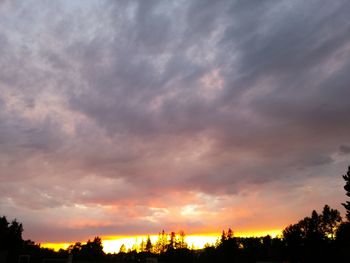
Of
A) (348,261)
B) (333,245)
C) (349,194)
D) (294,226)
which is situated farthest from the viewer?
(294,226)

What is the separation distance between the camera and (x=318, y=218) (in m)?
169

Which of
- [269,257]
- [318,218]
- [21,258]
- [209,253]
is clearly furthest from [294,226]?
[21,258]

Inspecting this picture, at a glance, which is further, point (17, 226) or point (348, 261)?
point (17, 226)

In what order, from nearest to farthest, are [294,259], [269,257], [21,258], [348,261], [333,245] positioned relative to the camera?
[21,258], [348,261], [333,245], [294,259], [269,257]

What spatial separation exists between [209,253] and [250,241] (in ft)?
70.0

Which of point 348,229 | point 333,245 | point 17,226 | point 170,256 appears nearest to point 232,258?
point 170,256

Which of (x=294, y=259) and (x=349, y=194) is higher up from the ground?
(x=349, y=194)

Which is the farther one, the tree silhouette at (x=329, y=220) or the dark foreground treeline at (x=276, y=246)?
the tree silhouette at (x=329, y=220)

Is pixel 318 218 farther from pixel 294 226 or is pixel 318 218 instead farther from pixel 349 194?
pixel 349 194

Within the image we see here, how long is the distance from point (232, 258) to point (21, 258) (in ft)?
368

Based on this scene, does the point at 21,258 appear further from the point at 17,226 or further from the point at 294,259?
the point at 294,259

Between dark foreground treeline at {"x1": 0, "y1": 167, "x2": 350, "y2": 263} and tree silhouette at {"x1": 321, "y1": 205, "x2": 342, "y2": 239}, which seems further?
tree silhouette at {"x1": 321, "y1": 205, "x2": 342, "y2": 239}

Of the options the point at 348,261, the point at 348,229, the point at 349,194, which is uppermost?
the point at 349,194

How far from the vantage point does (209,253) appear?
7141 inches
